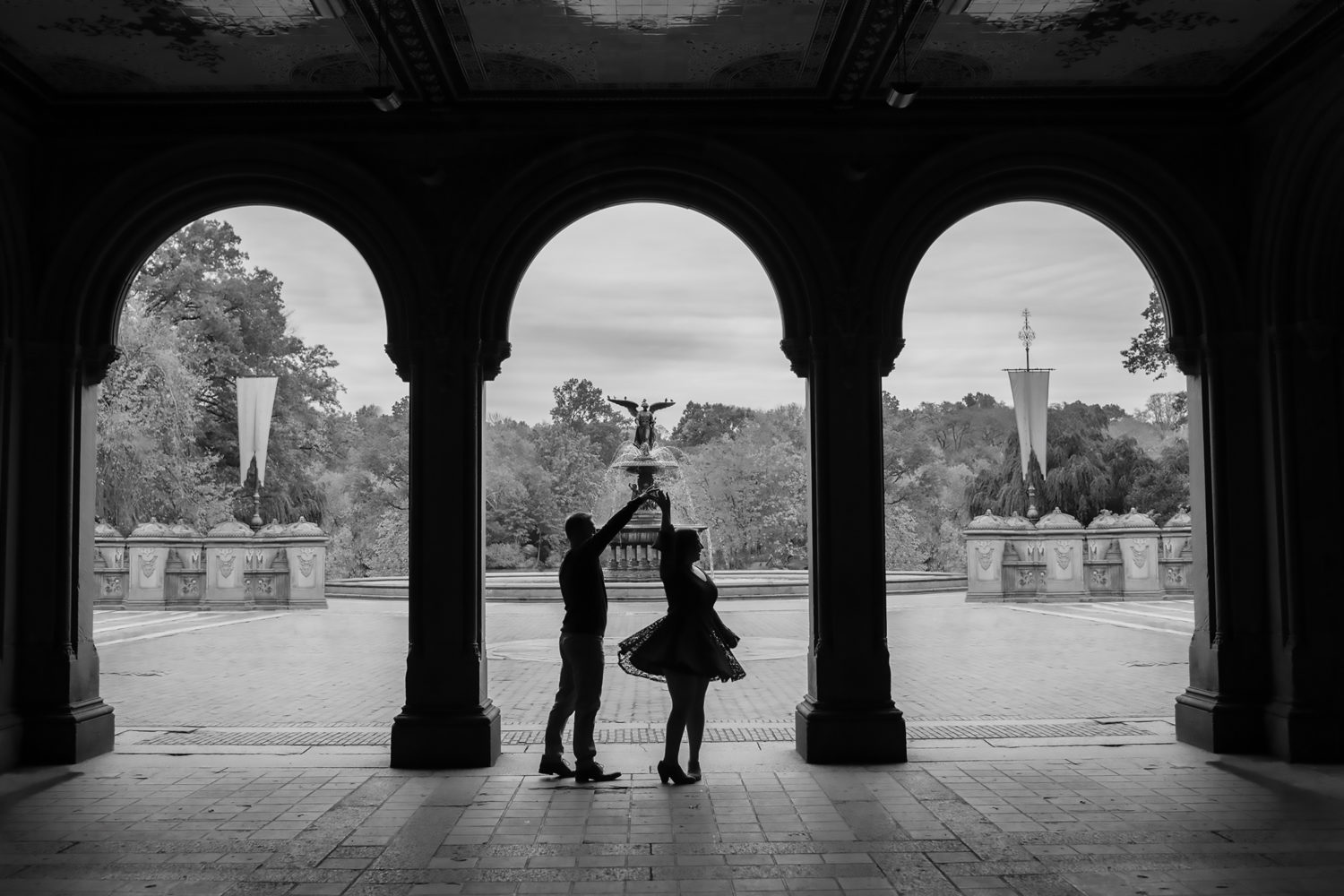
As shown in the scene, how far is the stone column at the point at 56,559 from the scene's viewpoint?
7.77m

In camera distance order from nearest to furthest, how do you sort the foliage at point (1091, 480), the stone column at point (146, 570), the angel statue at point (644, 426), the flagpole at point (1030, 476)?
the stone column at point (146, 570) → the flagpole at point (1030, 476) → the angel statue at point (644, 426) → the foliage at point (1091, 480)

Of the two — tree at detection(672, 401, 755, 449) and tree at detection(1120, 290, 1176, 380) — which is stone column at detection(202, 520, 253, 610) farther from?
tree at detection(672, 401, 755, 449)

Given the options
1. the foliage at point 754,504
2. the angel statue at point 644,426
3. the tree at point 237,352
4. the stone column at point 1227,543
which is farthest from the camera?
the foliage at point 754,504

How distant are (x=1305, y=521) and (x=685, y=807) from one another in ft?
16.1

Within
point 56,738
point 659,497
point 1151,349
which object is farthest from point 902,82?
point 1151,349

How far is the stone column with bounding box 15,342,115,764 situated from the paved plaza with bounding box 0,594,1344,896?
48cm

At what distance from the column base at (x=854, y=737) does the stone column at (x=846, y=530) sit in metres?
0.07

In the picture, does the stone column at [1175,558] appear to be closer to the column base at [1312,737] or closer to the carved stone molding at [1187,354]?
the carved stone molding at [1187,354]

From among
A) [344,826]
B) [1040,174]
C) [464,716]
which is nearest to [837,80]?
[1040,174]

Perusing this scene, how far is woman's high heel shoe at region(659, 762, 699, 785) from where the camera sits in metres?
6.67

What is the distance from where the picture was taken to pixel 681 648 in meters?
6.62

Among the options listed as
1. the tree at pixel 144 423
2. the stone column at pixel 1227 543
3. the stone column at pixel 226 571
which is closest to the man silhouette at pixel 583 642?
the stone column at pixel 1227 543

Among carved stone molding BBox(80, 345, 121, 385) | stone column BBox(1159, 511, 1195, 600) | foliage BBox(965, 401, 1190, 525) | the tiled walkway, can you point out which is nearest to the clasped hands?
the tiled walkway

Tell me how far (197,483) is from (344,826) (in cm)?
2801
